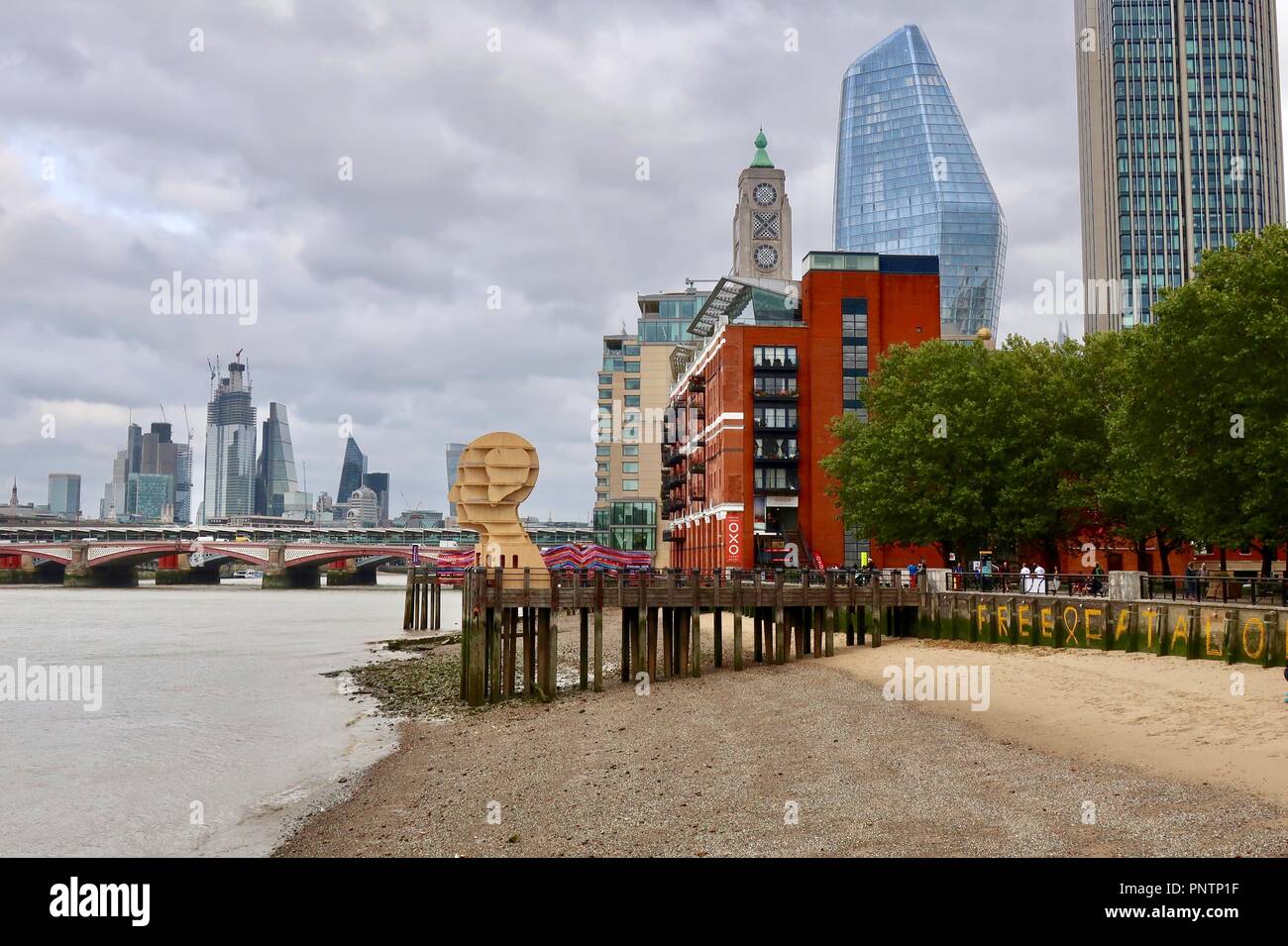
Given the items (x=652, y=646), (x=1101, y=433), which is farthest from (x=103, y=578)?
(x=1101, y=433)

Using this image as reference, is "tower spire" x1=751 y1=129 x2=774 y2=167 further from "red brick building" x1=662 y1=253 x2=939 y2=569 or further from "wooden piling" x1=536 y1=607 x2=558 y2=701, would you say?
"wooden piling" x1=536 y1=607 x2=558 y2=701

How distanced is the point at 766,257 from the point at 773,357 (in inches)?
2673

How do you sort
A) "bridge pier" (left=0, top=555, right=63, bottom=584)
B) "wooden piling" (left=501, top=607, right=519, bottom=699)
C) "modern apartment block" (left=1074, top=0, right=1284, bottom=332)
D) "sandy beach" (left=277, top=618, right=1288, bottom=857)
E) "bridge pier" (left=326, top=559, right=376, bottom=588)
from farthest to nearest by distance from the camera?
"bridge pier" (left=326, top=559, right=376, bottom=588) → "bridge pier" (left=0, top=555, right=63, bottom=584) → "modern apartment block" (left=1074, top=0, right=1284, bottom=332) → "wooden piling" (left=501, top=607, right=519, bottom=699) → "sandy beach" (left=277, top=618, right=1288, bottom=857)

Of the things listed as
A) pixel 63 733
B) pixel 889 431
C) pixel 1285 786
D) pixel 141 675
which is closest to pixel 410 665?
pixel 141 675

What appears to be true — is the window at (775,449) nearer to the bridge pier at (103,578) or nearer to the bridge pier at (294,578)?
the bridge pier at (294,578)

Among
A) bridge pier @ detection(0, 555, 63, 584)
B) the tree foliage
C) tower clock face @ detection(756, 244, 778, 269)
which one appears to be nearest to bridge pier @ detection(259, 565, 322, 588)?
bridge pier @ detection(0, 555, 63, 584)

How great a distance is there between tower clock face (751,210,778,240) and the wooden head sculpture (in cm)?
10142

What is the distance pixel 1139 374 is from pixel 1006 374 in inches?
563

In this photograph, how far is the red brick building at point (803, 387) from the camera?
70.9 meters

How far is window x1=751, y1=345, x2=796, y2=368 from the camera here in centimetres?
7188

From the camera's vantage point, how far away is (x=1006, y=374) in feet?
169

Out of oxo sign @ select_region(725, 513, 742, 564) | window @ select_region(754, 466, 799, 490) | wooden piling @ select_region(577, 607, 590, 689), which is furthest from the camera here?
window @ select_region(754, 466, 799, 490)

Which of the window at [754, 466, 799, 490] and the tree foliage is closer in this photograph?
the tree foliage

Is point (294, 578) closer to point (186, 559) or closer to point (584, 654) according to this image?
point (186, 559)
